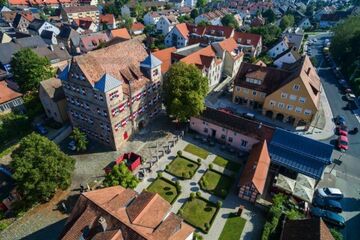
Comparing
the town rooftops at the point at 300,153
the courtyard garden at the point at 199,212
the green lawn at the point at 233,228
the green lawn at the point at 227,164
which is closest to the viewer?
the green lawn at the point at 233,228

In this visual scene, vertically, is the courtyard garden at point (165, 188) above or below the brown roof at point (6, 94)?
below

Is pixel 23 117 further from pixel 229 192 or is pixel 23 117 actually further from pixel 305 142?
pixel 305 142


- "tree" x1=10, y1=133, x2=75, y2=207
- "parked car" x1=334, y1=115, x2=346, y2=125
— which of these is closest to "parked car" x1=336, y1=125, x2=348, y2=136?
"parked car" x1=334, y1=115, x2=346, y2=125

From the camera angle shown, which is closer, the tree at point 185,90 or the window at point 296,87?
the tree at point 185,90

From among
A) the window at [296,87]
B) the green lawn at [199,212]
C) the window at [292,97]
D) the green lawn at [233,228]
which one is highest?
the window at [296,87]

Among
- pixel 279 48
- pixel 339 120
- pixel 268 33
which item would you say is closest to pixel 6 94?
pixel 339 120

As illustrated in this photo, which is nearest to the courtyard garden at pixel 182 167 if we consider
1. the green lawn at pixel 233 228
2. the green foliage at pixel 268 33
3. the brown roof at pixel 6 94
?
the green lawn at pixel 233 228

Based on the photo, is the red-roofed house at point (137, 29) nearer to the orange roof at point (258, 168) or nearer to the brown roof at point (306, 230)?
the orange roof at point (258, 168)
